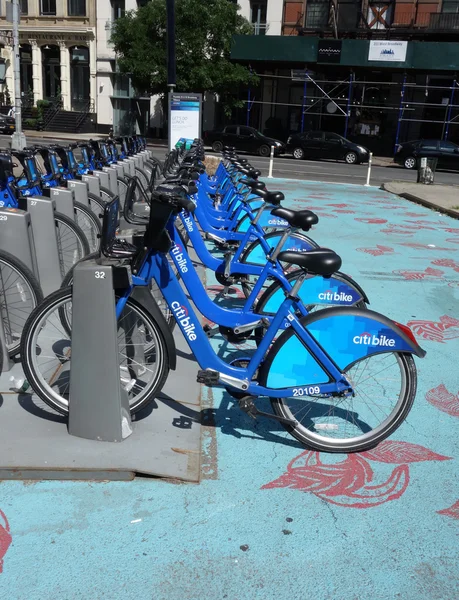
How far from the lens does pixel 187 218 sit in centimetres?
423

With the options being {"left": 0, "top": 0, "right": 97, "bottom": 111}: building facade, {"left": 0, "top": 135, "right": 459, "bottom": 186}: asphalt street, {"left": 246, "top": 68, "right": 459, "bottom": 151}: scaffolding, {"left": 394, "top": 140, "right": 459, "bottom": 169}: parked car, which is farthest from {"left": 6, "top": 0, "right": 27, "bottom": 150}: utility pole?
{"left": 0, "top": 0, "right": 97, "bottom": 111}: building facade

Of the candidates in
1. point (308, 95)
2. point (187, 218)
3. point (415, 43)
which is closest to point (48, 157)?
point (187, 218)

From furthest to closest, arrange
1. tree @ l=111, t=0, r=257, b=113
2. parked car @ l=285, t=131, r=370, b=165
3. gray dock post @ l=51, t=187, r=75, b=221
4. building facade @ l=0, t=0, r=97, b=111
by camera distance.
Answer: building facade @ l=0, t=0, r=97, b=111 → tree @ l=111, t=0, r=257, b=113 → parked car @ l=285, t=131, r=370, b=165 → gray dock post @ l=51, t=187, r=75, b=221

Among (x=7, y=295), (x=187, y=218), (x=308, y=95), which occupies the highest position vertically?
(x=308, y=95)

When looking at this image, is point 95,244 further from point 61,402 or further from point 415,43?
point 415,43

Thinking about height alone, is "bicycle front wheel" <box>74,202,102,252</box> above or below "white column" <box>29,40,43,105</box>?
below

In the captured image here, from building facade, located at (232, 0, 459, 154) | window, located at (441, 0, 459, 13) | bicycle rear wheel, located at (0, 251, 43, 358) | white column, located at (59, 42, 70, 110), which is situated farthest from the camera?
white column, located at (59, 42, 70, 110)

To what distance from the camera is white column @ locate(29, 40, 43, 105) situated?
40.3 m

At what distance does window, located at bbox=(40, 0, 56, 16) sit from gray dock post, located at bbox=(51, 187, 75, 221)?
40799mm

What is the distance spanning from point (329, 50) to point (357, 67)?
1876mm

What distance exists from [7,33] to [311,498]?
43.6 meters

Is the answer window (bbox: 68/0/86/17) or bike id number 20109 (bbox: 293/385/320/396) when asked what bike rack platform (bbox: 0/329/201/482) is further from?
window (bbox: 68/0/86/17)

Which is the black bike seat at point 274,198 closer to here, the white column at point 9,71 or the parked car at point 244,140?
the parked car at point 244,140

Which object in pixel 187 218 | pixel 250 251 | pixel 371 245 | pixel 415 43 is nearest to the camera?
pixel 187 218
